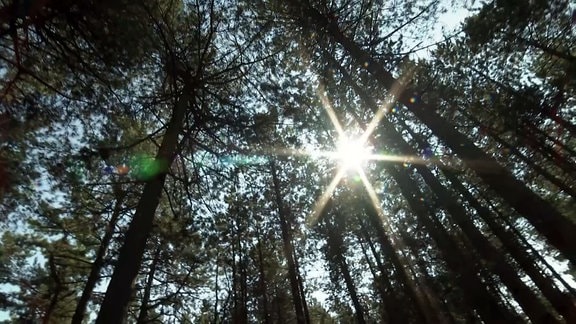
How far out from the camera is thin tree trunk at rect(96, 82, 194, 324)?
442cm

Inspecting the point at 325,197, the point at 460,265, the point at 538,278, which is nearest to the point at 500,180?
the point at 460,265

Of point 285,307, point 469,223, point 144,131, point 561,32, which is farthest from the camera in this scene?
point 285,307

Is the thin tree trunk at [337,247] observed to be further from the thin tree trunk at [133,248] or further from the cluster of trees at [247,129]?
the thin tree trunk at [133,248]

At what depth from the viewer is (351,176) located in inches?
563

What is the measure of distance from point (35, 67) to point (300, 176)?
8720 mm

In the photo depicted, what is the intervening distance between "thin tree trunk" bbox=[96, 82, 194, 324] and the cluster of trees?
3 centimetres

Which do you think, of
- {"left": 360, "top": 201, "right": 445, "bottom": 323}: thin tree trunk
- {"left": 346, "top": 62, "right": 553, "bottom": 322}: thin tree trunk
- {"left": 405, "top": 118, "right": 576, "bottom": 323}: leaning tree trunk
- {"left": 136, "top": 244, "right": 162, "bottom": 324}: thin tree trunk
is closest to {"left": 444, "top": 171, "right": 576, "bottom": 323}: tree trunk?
{"left": 405, "top": 118, "right": 576, "bottom": 323}: leaning tree trunk

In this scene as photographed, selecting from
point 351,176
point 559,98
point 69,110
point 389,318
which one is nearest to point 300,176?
point 351,176

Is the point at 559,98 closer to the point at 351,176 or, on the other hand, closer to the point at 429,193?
the point at 429,193

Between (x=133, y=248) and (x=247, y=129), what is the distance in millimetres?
4321

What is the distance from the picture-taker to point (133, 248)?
520cm

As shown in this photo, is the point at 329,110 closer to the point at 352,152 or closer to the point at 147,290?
the point at 352,152

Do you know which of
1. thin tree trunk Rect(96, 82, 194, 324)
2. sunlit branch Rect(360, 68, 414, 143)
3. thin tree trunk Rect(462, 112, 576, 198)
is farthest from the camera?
thin tree trunk Rect(462, 112, 576, 198)

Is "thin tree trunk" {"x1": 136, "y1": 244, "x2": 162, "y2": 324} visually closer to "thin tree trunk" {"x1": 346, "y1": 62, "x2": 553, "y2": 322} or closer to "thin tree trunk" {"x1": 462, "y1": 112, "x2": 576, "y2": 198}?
"thin tree trunk" {"x1": 346, "y1": 62, "x2": 553, "y2": 322}
